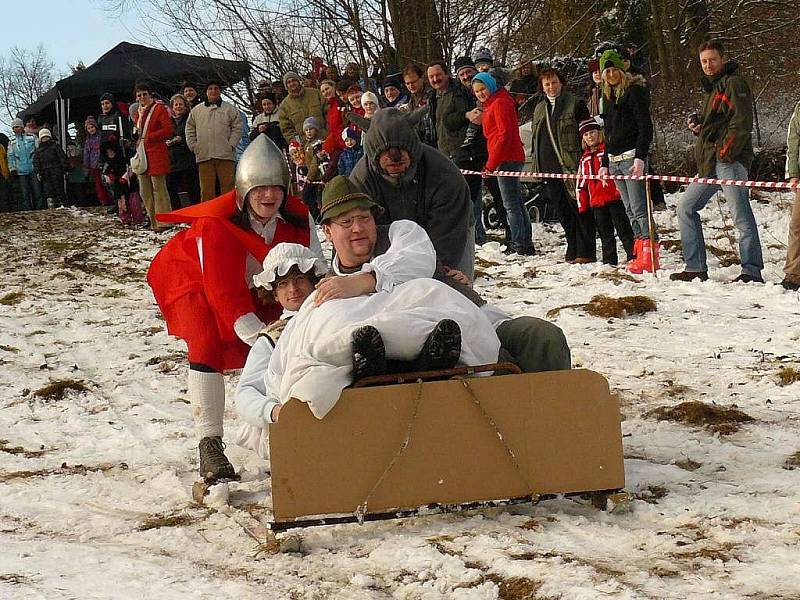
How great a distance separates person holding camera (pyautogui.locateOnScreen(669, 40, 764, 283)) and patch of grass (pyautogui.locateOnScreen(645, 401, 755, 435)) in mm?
3020

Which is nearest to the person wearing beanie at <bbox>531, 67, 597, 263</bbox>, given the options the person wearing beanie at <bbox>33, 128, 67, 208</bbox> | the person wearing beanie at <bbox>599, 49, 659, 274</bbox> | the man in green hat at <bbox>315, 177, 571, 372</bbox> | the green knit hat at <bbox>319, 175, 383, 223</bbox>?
the person wearing beanie at <bbox>599, 49, 659, 274</bbox>

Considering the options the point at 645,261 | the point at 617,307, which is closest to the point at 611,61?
the point at 645,261

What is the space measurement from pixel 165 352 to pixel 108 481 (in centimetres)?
303

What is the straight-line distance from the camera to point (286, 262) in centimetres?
425

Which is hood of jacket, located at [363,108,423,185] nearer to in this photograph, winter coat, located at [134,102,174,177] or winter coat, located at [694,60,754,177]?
winter coat, located at [694,60,754,177]

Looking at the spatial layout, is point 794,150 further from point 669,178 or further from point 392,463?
point 392,463

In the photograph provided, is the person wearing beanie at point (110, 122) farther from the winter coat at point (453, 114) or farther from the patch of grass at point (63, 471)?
the patch of grass at point (63, 471)

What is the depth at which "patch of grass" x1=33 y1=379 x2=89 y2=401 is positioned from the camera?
666 cm

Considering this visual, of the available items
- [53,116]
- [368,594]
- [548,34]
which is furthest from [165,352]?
[53,116]

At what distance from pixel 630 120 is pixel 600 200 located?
0.73 meters

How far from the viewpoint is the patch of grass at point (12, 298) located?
9945 mm

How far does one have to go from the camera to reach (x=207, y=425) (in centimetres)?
469

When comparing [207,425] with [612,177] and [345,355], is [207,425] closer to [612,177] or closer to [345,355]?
[345,355]

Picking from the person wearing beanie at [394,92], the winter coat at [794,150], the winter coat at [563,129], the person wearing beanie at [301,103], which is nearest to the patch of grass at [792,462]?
the winter coat at [794,150]
